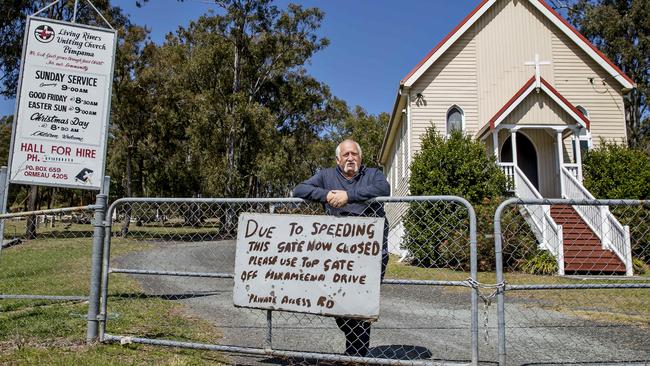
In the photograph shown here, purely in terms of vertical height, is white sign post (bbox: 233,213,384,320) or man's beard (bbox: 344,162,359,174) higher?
man's beard (bbox: 344,162,359,174)

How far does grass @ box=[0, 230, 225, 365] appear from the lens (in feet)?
12.9

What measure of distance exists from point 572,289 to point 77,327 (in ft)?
17.5

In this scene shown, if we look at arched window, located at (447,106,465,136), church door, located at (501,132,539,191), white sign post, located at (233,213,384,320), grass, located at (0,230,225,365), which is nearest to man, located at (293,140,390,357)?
white sign post, located at (233,213,384,320)

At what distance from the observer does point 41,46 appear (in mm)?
6355

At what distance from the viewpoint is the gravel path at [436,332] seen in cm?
445

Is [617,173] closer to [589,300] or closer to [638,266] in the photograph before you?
[638,266]

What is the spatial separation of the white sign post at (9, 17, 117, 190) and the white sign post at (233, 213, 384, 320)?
340 cm

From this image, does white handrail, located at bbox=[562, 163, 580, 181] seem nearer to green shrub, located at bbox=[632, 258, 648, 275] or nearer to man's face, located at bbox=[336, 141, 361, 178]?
green shrub, located at bbox=[632, 258, 648, 275]

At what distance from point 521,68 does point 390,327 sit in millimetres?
13840

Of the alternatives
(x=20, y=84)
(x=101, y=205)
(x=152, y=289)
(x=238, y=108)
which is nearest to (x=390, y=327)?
(x=101, y=205)

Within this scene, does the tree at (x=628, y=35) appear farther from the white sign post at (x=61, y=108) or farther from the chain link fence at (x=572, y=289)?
the white sign post at (x=61, y=108)

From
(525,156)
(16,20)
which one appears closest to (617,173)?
(525,156)

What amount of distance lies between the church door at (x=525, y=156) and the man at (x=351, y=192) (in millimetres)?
14059

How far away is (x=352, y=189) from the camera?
3.91 m
